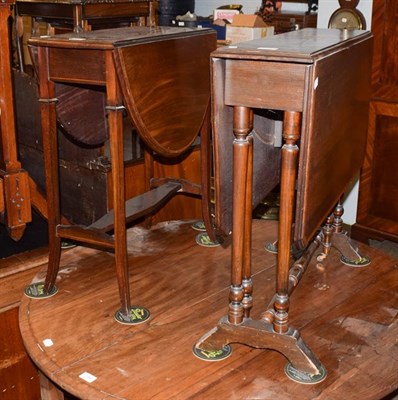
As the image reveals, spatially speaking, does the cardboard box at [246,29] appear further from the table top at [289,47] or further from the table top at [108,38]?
the table top at [289,47]

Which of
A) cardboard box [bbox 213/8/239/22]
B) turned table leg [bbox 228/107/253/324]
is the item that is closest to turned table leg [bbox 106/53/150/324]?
turned table leg [bbox 228/107/253/324]

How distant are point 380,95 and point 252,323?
5.88 ft

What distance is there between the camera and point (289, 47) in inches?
60.4

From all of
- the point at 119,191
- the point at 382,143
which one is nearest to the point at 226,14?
the point at 382,143

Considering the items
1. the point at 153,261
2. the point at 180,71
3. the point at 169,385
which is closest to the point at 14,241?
the point at 153,261

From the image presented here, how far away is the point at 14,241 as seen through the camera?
2.97m

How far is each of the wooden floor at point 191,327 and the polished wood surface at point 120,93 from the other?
0.14 m

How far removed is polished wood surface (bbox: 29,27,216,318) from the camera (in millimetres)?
1805

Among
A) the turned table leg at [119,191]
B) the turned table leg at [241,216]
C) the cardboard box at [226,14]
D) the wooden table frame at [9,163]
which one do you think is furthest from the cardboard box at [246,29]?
the turned table leg at [241,216]

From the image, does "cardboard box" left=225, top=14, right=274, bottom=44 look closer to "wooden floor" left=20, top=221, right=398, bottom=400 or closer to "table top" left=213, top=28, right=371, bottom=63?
"wooden floor" left=20, top=221, right=398, bottom=400

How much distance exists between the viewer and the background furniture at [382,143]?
9.89 feet

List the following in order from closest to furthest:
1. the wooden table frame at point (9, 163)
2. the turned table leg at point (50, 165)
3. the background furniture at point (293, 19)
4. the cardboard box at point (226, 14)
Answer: the turned table leg at point (50, 165) < the wooden table frame at point (9, 163) < the cardboard box at point (226, 14) < the background furniture at point (293, 19)

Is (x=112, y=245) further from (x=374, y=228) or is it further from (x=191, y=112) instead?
(x=374, y=228)

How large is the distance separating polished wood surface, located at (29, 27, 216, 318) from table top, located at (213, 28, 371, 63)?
39cm
